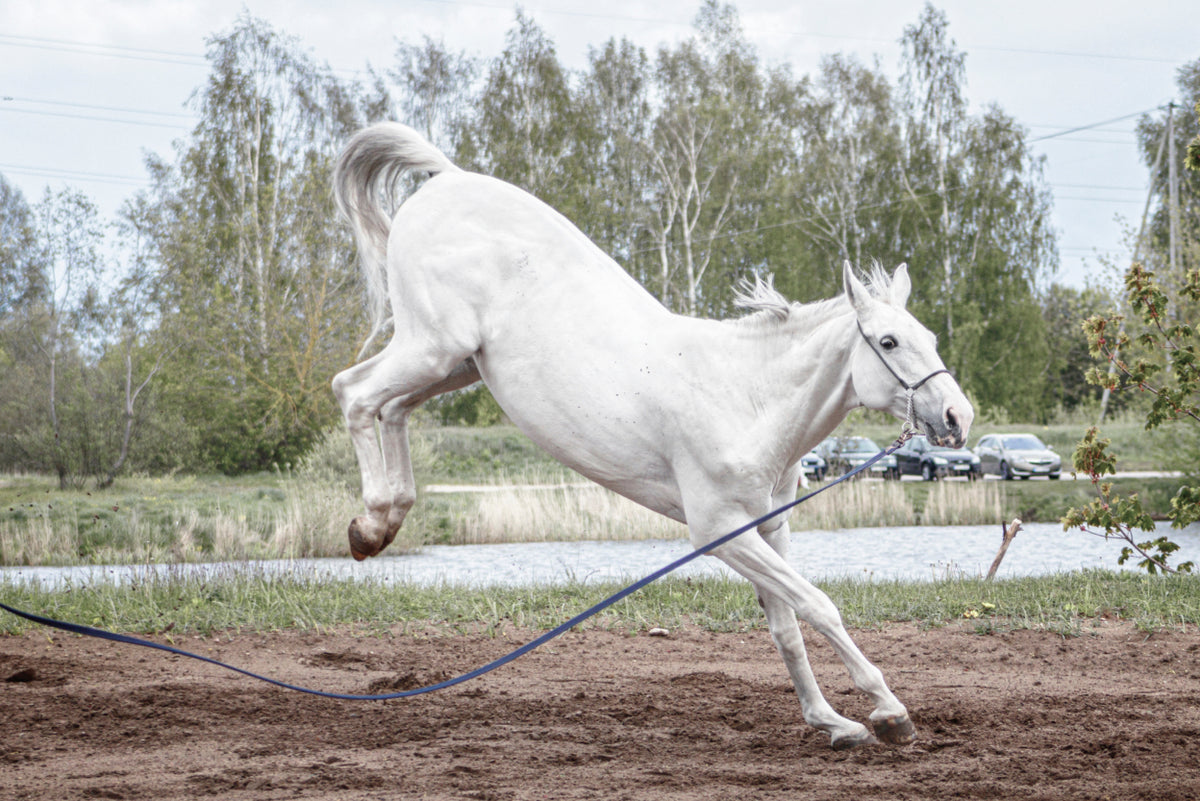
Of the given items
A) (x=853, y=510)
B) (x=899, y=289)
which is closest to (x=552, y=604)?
(x=899, y=289)

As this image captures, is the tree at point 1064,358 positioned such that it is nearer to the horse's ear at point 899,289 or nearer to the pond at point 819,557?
the pond at point 819,557

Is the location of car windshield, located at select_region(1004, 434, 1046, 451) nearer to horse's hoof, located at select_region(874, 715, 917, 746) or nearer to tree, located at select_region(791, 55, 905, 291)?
tree, located at select_region(791, 55, 905, 291)

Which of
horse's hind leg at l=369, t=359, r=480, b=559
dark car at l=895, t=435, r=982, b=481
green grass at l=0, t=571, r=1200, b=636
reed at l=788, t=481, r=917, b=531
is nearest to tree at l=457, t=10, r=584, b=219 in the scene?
dark car at l=895, t=435, r=982, b=481

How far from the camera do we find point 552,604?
26.1 feet

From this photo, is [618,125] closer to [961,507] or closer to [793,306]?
[961,507]

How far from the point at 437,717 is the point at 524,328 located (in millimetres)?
1991

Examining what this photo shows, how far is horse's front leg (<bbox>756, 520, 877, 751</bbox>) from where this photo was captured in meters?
4.14

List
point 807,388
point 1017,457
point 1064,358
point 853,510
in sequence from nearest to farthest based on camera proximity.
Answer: point 807,388 < point 853,510 < point 1017,457 < point 1064,358

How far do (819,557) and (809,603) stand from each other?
10.7 metres

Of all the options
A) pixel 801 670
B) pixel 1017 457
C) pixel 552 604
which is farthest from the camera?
pixel 1017 457

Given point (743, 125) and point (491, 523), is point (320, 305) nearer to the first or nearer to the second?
point (491, 523)

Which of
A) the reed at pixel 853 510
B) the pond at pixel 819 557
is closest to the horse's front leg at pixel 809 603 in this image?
the pond at pixel 819 557

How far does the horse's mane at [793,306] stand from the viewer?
3926mm

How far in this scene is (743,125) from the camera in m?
30.4
